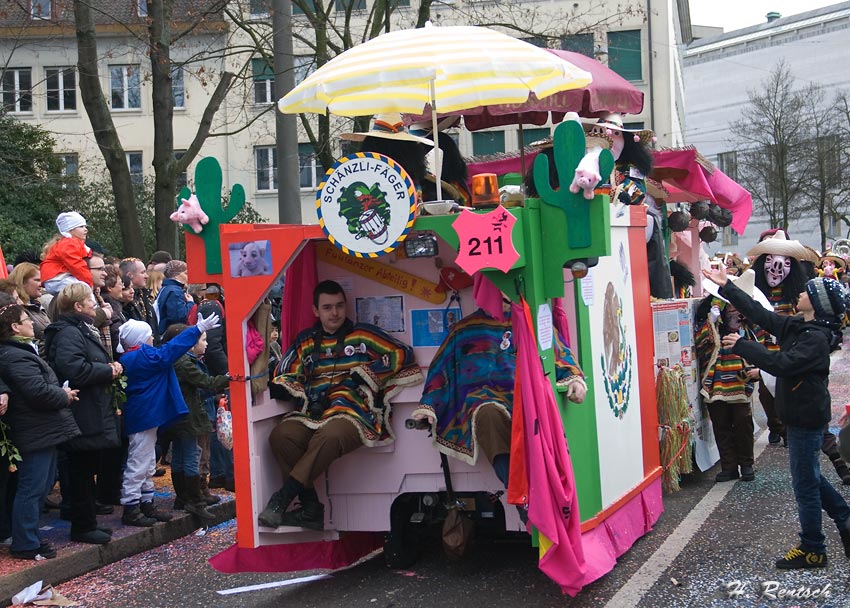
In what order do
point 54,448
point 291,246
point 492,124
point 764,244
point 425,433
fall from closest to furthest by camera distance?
point 291,246 → point 425,433 → point 54,448 → point 492,124 → point 764,244

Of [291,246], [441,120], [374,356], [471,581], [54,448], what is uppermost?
[441,120]

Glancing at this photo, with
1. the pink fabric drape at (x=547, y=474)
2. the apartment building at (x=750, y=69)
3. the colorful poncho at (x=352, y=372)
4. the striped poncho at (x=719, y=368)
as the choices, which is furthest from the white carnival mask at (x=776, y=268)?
the apartment building at (x=750, y=69)

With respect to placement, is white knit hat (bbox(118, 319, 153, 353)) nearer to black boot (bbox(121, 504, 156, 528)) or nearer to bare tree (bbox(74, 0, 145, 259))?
black boot (bbox(121, 504, 156, 528))

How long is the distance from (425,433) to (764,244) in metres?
4.59

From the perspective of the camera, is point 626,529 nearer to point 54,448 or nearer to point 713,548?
point 713,548

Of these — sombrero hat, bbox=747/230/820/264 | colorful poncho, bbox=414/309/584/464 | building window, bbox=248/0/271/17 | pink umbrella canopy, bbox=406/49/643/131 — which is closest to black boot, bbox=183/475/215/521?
colorful poncho, bbox=414/309/584/464

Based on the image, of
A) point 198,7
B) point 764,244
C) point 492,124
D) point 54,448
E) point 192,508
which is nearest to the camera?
point 54,448

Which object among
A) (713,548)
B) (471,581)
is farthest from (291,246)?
(713,548)

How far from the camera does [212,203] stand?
19.6 ft

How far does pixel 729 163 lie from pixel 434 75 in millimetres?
47696

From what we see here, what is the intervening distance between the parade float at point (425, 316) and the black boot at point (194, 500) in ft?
6.01

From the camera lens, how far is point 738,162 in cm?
4416

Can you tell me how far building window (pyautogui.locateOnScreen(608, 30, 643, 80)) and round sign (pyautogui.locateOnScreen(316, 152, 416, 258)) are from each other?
34717mm

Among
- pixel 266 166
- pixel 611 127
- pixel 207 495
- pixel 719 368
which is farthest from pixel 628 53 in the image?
pixel 207 495
